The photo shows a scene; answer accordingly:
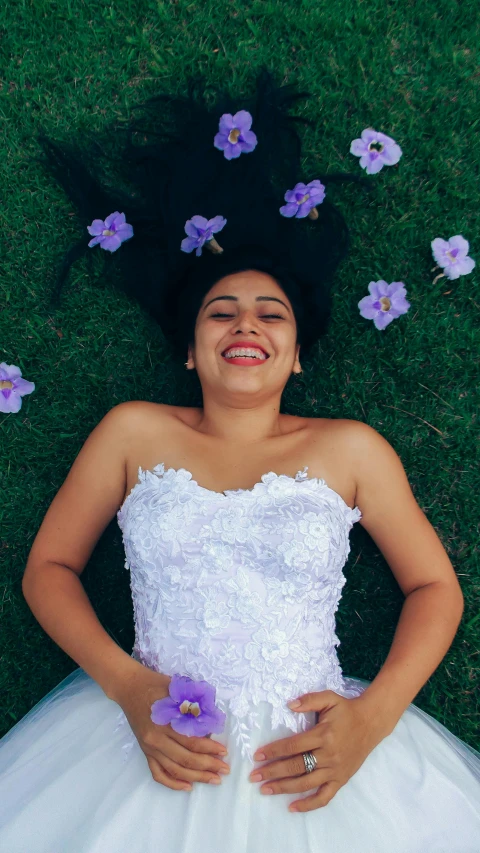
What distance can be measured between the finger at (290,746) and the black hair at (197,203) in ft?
5.23

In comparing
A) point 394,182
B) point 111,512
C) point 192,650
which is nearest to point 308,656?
point 192,650

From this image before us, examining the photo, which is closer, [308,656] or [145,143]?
[308,656]

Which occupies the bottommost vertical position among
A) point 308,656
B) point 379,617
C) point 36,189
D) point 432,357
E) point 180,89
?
point 308,656

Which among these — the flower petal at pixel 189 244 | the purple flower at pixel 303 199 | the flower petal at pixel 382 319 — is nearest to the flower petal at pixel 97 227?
the flower petal at pixel 189 244

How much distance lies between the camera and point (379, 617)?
10.6 feet

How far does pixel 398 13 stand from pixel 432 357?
162cm

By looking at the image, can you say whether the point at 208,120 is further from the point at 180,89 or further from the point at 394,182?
the point at 394,182

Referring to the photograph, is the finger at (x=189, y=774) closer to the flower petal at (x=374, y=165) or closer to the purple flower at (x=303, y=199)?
the purple flower at (x=303, y=199)

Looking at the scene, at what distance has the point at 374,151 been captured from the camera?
10.8 ft

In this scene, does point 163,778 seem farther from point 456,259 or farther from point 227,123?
point 227,123

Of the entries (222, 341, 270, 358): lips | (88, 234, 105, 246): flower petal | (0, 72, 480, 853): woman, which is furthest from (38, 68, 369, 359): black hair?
(222, 341, 270, 358): lips

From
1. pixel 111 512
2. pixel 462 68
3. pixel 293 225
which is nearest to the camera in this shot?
pixel 111 512

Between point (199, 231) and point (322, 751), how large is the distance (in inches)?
78.0

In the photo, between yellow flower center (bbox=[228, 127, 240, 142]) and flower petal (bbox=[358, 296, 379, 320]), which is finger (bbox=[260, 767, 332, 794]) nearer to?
flower petal (bbox=[358, 296, 379, 320])
